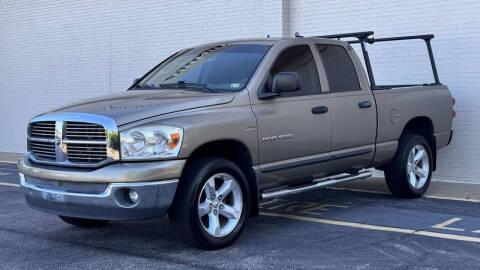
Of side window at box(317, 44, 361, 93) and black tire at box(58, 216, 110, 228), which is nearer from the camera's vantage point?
black tire at box(58, 216, 110, 228)

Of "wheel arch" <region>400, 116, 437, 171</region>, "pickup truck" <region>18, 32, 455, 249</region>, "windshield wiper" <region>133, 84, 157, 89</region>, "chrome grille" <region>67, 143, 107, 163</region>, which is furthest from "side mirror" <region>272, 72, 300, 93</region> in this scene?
"wheel arch" <region>400, 116, 437, 171</region>

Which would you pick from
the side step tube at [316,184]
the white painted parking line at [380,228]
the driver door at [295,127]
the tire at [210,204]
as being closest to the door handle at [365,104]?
the driver door at [295,127]

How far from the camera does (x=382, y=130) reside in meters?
8.15

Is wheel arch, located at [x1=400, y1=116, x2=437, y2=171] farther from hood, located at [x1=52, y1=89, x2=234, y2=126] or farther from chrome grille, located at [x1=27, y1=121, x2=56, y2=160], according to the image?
chrome grille, located at [x1=27, y1=121, x2=56, y2=160]

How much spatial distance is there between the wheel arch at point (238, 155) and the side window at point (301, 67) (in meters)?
0.84

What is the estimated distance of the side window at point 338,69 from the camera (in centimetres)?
761

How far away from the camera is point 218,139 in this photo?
605 centimetres

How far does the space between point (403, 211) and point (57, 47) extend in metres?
10.7

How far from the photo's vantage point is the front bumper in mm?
5508

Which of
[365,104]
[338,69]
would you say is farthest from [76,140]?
[365,104]

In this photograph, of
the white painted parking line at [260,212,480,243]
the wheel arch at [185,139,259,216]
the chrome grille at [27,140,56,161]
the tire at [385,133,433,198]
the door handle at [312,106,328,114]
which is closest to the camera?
the chrome grille at [27,140,56,161]

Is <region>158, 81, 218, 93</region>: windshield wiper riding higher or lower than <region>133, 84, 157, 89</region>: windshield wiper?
higher

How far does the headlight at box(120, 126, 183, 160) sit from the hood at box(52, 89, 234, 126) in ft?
0.43

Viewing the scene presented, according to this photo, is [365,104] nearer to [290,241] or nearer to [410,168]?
[410,168]
